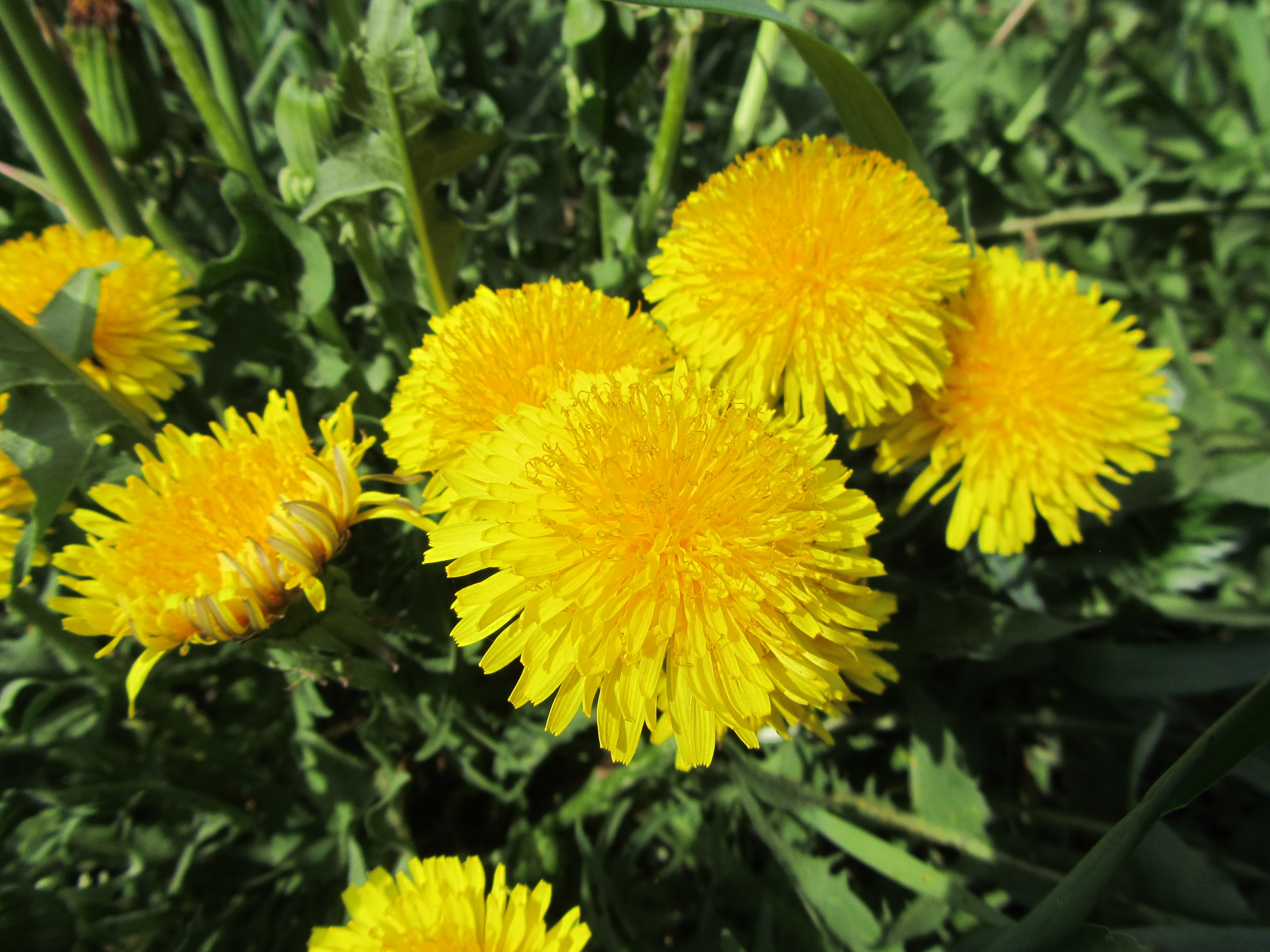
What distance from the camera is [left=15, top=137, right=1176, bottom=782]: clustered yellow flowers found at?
99cm

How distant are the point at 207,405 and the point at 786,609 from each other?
1460mm

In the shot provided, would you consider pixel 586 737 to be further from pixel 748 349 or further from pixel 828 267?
pixel 828 267

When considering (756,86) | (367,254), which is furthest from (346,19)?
(756,86)

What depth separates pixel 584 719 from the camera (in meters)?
1.52

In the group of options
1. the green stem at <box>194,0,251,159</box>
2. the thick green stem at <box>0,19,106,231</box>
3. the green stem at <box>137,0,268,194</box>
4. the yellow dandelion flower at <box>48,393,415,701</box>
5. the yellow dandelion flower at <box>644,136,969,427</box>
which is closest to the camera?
the yellow dandelion flower at <box>48,393,415,701</box>

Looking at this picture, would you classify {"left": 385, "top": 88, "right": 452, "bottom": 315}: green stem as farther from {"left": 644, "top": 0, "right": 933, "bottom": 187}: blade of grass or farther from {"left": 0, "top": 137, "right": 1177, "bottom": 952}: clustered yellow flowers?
{"left": 644, "top": 0, "right": 933, "bottom": 187}: blade of grass

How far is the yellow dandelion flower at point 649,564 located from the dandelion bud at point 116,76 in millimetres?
1203

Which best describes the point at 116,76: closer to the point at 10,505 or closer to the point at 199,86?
the point at 199,86

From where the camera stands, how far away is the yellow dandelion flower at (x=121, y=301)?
53.9 inches

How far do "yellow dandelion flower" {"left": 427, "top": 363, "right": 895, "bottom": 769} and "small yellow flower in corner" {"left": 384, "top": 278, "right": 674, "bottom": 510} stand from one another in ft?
0.34

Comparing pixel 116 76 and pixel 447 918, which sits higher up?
pixel 116 76

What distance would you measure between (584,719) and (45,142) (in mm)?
1532

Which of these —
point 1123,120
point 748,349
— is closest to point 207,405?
point 748,349

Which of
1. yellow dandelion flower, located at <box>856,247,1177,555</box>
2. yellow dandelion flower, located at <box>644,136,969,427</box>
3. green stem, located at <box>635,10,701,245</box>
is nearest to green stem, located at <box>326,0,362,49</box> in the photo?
green stem, located at <box>635,10,701,245</box>
